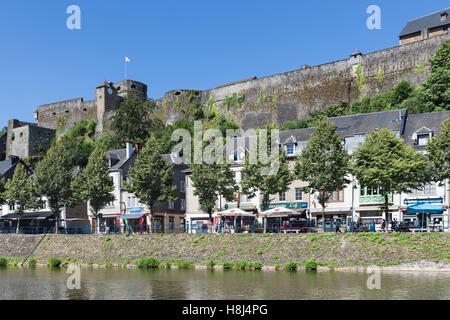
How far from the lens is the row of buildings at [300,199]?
44969mm

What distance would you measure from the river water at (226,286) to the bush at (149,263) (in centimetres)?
413

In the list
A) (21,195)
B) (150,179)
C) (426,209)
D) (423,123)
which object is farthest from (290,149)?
(21,195)

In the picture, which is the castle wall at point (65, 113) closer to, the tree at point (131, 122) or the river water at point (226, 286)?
the tree at point (131, 122)

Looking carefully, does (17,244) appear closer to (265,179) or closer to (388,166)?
(265,179)

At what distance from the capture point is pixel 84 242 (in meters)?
44.3

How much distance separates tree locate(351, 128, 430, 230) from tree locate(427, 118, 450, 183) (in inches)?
26.3

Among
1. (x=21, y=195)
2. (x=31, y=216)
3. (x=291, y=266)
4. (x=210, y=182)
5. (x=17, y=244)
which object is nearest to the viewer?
(x=291, y=266)

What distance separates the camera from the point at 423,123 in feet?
155

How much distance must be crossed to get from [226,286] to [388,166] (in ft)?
55.3

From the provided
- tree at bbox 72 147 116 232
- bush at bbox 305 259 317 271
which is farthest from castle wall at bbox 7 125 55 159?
bush at bbox 305 259 317 271

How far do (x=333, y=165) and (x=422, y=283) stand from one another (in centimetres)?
1557

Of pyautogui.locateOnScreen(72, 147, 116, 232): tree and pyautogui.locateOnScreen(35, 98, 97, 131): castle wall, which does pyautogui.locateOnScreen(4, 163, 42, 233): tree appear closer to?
pyautogui.locateOnScreen(72, 147, 116, 232): tree
